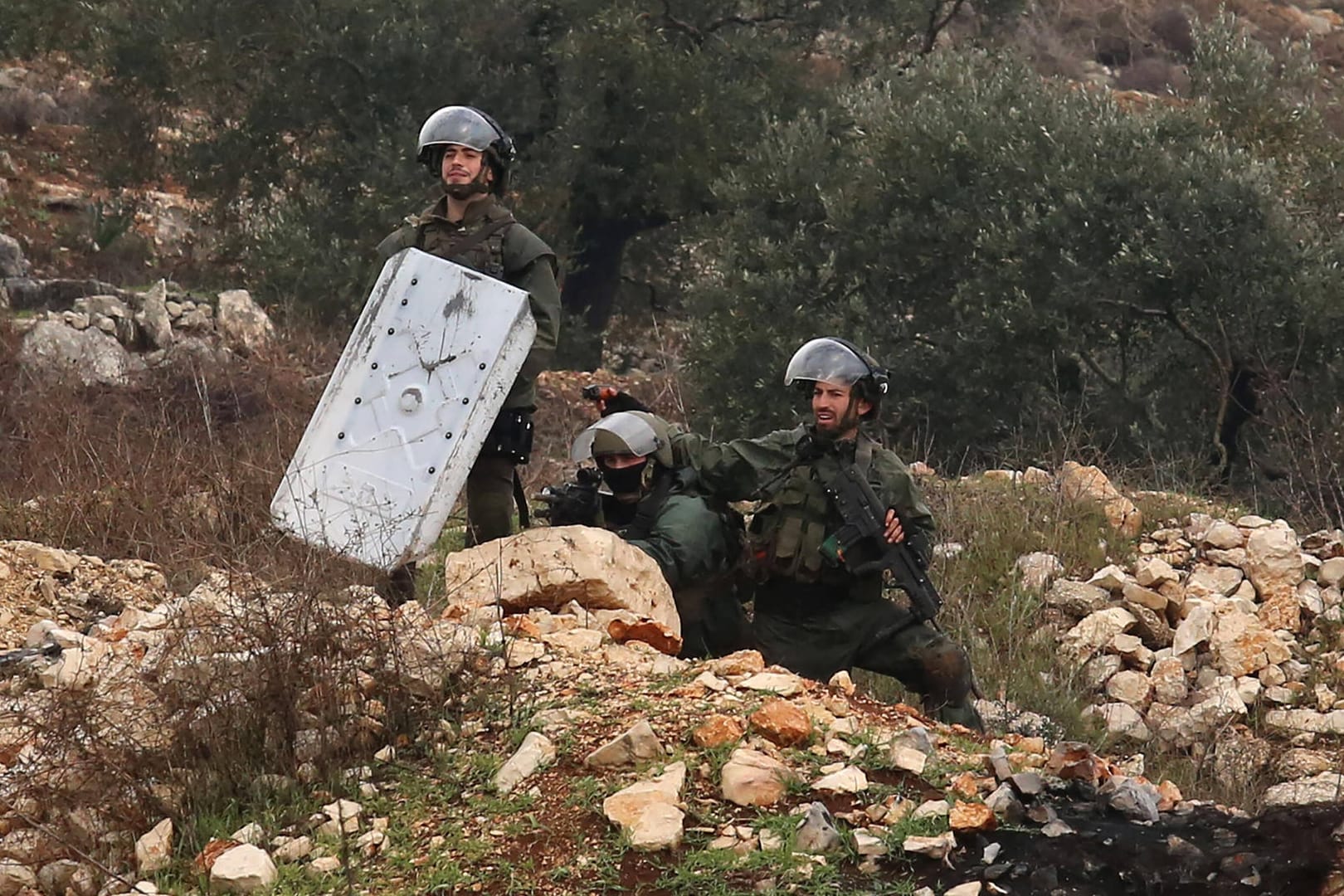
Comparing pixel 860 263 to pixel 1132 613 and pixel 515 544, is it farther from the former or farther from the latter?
pixel 515 544

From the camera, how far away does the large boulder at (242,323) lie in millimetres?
13719

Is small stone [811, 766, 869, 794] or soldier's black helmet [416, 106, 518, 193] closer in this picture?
small stone [811, 766, 869, 794]

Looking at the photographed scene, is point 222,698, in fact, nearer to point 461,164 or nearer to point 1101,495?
point 461,164

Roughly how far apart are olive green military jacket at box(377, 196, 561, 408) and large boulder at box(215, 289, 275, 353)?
307 inches

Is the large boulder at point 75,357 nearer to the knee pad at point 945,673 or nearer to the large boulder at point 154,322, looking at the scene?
the large boulder at point 154,322

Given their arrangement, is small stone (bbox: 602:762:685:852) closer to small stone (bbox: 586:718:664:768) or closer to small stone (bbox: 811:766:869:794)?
small stone (bbox: 586:718:664:768)

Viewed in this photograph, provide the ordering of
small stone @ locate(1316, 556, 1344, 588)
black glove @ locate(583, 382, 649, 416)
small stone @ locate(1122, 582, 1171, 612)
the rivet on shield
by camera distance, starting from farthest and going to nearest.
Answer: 1. small stone @ locate(1316, 556, 1344, 588)
2. small stone @ locate(1122, 582, 1171, 612)
3. black glove @ locate(583, 382, 649, 416)
4. the rivet on shield

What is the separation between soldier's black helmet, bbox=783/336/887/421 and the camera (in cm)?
599

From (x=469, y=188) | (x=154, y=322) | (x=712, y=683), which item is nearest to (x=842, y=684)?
(x=712, y=683)

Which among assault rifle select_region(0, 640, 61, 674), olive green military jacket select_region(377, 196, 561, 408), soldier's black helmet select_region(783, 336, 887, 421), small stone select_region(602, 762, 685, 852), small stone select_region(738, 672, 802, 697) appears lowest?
assault rifle select_region(0, 640, 61, 674)

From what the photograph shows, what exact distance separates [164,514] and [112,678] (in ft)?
10.0

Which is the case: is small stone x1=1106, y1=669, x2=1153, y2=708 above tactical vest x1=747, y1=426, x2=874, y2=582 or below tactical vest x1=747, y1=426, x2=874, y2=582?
below

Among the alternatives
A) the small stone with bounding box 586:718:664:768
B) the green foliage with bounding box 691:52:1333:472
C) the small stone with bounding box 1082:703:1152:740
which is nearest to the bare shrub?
the small stone with bounding box 586:718:664:768

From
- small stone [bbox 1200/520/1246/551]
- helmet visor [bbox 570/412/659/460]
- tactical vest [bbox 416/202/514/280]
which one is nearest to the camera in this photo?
tactical vest [bbox 416/202/514/280]
